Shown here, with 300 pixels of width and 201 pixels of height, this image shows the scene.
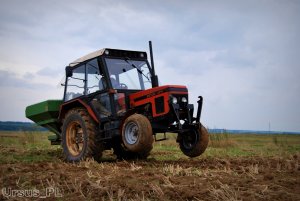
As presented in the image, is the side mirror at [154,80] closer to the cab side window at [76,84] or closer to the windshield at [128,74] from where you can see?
the windshield at [128,74]

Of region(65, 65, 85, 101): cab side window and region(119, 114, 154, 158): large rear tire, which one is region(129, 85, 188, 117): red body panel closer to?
region(119, 114, 154, 158): large rear tire

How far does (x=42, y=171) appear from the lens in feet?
24.5

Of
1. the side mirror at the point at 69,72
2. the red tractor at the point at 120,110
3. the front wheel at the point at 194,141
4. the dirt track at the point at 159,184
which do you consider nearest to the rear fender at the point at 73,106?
the red tractor at the point at 120,110

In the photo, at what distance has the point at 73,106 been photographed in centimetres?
1056

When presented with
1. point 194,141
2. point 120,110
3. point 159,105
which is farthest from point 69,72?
point 194,141

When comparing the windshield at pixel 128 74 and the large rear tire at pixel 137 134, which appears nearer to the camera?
the large rear tire at pixel 137 134

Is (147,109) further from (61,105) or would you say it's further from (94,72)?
(61,105)

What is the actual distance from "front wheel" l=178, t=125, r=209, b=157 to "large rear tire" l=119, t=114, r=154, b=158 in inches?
53.1

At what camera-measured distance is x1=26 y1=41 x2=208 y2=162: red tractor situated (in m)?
8.79

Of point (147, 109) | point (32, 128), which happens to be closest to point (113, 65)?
point (147, 109)

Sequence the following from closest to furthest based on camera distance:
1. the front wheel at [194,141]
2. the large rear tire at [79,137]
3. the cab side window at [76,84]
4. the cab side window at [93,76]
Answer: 1. the front wheel at [194,141]
2. the large rear tire at [79,137]
3. the cab side window at [93,76]
4. the cab side window at [76,84]

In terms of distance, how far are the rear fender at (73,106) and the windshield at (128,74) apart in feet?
2.80

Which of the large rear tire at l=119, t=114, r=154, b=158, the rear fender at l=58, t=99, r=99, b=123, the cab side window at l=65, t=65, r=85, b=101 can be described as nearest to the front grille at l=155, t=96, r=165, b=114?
the large rear tire at l=119, t=114, r=154, b=158

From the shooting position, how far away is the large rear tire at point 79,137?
942cm
